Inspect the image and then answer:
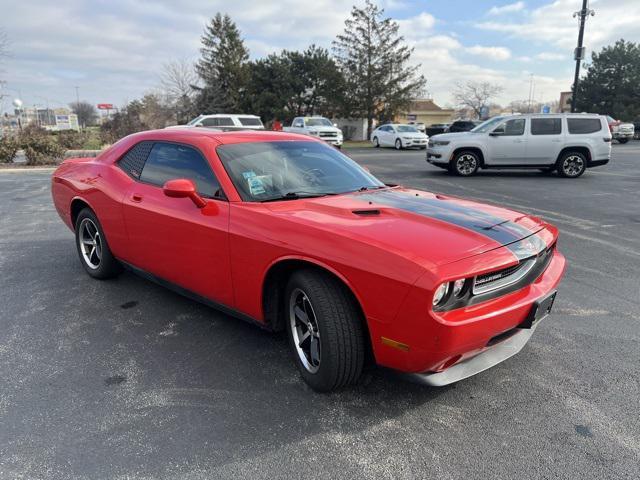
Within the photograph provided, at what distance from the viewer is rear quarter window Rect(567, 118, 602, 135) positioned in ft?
41.8

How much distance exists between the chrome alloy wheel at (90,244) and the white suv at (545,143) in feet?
35.6

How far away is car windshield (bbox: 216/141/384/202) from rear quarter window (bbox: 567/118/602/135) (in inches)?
454

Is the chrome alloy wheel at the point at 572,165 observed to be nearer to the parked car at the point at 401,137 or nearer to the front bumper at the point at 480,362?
the front bumper at the point at 480,362

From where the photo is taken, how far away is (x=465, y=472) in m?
2.04

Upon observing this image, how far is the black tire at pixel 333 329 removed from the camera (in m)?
2.37

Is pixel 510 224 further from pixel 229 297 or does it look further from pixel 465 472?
pixel 229 297

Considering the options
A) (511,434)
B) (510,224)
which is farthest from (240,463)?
(510,224)

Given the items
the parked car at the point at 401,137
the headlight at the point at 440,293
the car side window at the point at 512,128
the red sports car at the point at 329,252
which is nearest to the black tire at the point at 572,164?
the car side window at the point at 512,128

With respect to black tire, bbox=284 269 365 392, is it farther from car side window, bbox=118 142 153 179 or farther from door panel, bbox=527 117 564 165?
door panel, bbox=527 117 564 165

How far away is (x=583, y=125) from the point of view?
12766 mm

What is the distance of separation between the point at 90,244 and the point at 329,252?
3.35 metres

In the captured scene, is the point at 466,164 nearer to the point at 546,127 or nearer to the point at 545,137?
the point at 545,137

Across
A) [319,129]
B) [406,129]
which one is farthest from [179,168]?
[406,129]

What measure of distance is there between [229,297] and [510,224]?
1891 mm
